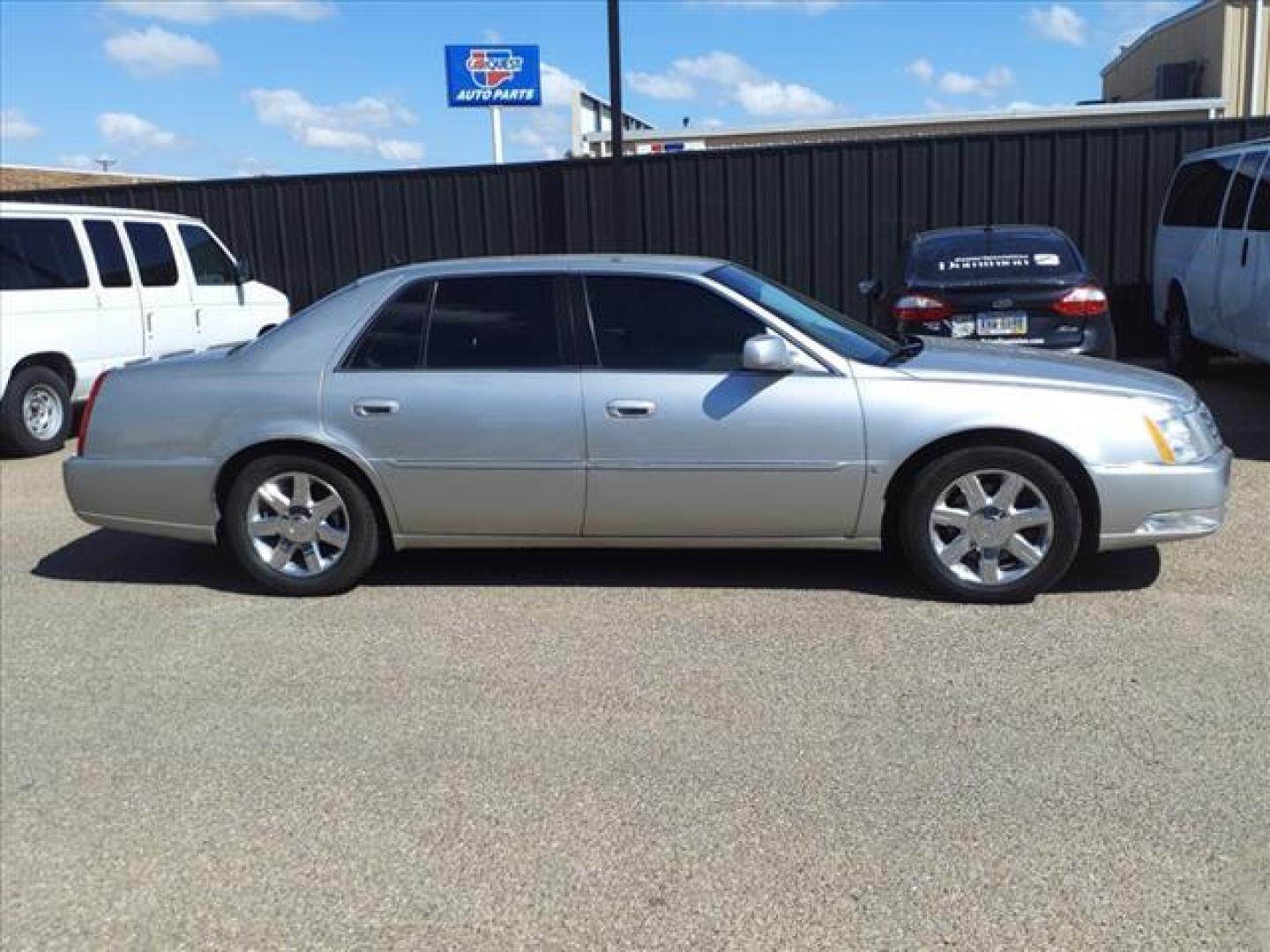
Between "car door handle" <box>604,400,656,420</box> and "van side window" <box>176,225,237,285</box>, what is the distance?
284 inches

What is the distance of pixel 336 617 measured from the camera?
512 centimetres

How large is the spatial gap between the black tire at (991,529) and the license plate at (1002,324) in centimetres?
302

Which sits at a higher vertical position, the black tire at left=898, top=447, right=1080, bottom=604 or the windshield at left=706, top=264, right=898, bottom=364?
the windshield at left=706, top=264, right=898, bottom=364

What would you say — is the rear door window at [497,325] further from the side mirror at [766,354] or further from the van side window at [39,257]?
the van side window at [39,257]

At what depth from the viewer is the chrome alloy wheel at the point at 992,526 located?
485 cm

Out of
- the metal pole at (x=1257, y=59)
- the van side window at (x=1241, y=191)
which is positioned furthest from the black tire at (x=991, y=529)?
the metal pole at (x=1257, y=59)

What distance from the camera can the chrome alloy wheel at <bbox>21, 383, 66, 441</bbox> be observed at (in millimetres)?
9391

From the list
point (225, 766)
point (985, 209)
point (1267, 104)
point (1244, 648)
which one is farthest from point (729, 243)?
point (1267, 104)

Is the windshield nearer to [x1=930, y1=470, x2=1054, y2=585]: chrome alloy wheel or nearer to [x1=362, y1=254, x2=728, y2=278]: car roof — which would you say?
[x1=362, y1=254, x2=728, y2=278]: car roof

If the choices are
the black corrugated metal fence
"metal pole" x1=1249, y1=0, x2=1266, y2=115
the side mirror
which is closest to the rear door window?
the side mirror

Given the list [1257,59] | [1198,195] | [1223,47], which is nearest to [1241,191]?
[1198,195]

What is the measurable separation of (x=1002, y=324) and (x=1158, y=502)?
10.0 ft

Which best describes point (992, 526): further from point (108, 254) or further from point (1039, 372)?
point (108, 254)

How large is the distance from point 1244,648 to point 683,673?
6.82 ft
